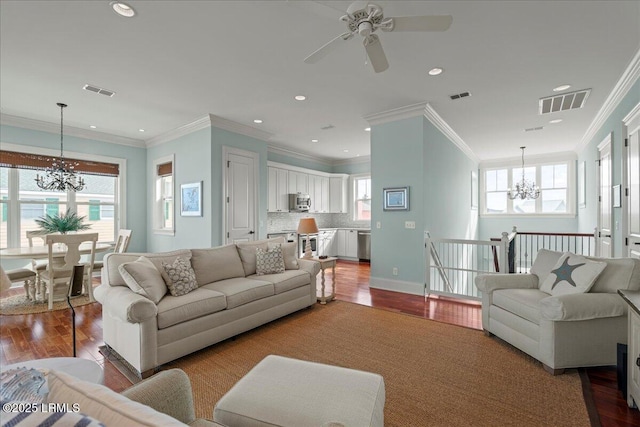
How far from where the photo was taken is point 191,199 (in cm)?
543

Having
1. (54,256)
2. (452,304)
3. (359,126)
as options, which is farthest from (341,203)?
(54,256)

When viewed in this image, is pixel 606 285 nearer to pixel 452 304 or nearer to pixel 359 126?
pixel 452 304

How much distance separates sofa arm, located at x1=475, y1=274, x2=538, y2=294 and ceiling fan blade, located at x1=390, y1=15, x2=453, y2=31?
7.65ft

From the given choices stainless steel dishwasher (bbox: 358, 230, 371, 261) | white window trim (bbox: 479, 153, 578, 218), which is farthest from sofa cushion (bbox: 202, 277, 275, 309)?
white window trim (bbox: 479, 153, 578, 218)

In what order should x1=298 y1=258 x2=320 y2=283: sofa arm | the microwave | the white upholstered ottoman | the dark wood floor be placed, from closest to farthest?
1. the white upholstered ottoman
2. the dark wood floor
3. x1=298 y1=258 x2=320 y2=283: sofa arm
4. the microwave

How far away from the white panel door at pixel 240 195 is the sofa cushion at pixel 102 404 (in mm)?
4535

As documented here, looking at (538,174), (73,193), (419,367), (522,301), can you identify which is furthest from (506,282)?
(73,193)

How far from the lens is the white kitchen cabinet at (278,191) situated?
6973mm

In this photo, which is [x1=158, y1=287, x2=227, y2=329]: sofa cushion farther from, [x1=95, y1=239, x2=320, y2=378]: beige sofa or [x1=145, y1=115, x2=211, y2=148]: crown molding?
[x1=145, y1=115, x2=211, y2=148]: crown molding

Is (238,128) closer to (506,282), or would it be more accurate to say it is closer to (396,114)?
(396,114)

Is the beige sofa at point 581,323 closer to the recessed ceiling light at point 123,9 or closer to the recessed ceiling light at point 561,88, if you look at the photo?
the recessed ceiling light at point 561,88

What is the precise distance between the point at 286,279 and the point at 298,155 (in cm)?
493

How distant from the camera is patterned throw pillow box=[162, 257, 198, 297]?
2.85 m

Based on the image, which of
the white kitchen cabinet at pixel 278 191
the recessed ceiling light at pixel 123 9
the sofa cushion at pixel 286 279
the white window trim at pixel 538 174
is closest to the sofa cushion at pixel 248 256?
the sofa cushion at pixel 286 279
